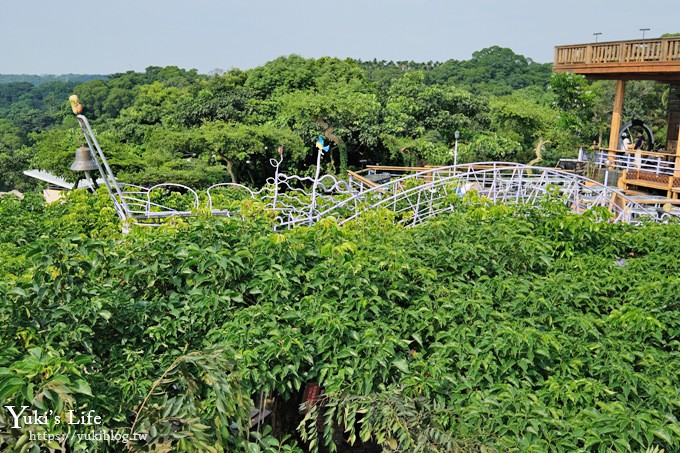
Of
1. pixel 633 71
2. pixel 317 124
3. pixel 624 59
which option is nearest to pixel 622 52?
pixel 624 59

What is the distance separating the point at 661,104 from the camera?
2731cm

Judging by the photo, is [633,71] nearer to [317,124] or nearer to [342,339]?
[317,124]

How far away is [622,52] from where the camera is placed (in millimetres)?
12594

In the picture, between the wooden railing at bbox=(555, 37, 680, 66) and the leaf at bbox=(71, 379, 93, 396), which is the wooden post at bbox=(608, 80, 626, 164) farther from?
the leaf at bbox=(71, 379, 93, 396)

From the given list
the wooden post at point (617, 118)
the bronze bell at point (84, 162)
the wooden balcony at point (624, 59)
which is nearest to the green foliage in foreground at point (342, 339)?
the bronze bell at point (84, 162)

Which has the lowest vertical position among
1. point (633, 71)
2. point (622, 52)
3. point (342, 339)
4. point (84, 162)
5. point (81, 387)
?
point (342, 339)

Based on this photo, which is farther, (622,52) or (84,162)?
(622,52)

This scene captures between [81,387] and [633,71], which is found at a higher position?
[633,71]

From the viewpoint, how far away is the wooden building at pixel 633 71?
11828 millimetres

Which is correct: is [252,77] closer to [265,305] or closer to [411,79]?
[411,79]

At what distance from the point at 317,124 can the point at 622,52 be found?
9940mm

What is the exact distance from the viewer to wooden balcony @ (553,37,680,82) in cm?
1169

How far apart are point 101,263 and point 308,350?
130 cm

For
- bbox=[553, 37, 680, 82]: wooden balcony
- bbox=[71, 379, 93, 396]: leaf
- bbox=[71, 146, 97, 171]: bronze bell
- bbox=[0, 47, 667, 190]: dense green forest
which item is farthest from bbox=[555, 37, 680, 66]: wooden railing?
bbox=[71, 379, 93, 396]: leaf
